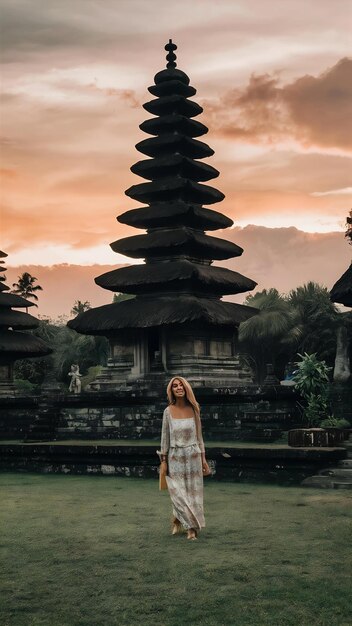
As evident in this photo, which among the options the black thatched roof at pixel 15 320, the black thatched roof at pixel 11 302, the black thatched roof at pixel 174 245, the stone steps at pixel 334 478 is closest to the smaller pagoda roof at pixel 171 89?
the black thatched roof at pixel 174 245

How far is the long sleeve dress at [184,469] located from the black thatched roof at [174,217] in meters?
18.8

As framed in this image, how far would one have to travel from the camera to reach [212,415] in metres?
19.8

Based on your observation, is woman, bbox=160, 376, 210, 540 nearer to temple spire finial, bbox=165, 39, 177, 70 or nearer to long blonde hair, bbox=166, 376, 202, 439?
long blonde hair, bbox=166, 376, 202, 439

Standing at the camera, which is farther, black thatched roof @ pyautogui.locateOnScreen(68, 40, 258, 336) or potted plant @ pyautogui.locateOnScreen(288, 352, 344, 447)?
black thatched roof @ pyautogui.locateOnScreen(68, 40, 258, 336)

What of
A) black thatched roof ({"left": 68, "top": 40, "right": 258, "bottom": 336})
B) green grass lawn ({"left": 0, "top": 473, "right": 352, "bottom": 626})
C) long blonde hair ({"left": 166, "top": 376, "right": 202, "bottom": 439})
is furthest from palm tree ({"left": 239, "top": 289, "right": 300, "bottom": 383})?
long blonde hair ({"left": 166, "top": 376, "right": 202, "bottom": 439})

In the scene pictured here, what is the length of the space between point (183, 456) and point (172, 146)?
21289 millimetres

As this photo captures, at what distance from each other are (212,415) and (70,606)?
1391 centimetres

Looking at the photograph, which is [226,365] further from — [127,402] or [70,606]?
[70,606]

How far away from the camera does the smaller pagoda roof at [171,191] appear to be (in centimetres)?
2812

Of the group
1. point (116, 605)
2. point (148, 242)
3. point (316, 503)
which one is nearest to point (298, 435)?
point (316, 503)

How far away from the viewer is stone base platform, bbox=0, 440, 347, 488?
546 inches

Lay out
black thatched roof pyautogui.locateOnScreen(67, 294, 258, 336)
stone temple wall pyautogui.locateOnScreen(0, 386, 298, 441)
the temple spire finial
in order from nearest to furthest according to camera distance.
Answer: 1. stone temple wall pyautogui.locateOnScreen(0, 386, 298, 441)
2. black thatched roof pyautogui.locateOnScreen(67, 294, 258, 336)
3. the temple spire finial

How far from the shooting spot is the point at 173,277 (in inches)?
1033

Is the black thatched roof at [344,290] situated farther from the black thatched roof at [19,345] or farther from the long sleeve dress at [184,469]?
the black thatched roof at [19,345]
